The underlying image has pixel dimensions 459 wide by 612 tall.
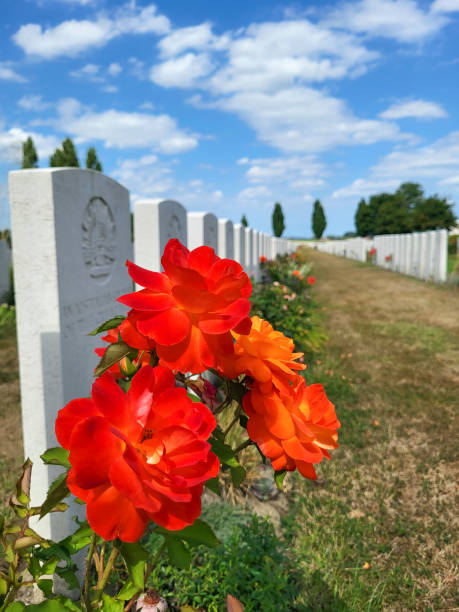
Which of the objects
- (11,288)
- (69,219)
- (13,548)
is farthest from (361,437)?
(11,288)

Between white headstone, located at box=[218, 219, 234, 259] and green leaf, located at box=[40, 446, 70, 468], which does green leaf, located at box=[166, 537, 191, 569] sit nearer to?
green leaf, located at box=[40, 446, 70, 468]

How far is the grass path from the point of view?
7.79 ft

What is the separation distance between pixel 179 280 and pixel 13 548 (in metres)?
0.76

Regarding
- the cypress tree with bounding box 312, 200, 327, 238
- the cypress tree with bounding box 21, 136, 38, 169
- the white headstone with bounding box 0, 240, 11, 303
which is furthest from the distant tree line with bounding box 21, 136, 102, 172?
the cypress tree with bounding box 312, 200, 327, 238

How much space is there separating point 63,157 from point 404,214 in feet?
115

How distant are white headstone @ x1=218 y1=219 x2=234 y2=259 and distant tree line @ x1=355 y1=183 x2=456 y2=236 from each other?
107 feet

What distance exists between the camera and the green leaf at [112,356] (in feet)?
2.49

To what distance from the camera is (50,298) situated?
6.95 feet

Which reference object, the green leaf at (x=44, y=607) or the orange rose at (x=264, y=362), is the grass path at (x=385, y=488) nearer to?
the green leaf at (x=44, y=607)

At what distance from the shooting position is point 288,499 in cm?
314

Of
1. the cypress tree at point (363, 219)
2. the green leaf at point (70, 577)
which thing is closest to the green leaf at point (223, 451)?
the green leaf at point (70, 577)

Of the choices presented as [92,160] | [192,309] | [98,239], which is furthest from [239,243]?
[92,160]

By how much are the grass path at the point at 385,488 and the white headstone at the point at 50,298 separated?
1.43 meters

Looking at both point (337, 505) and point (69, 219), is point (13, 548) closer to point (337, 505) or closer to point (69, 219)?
point (69, 219)
